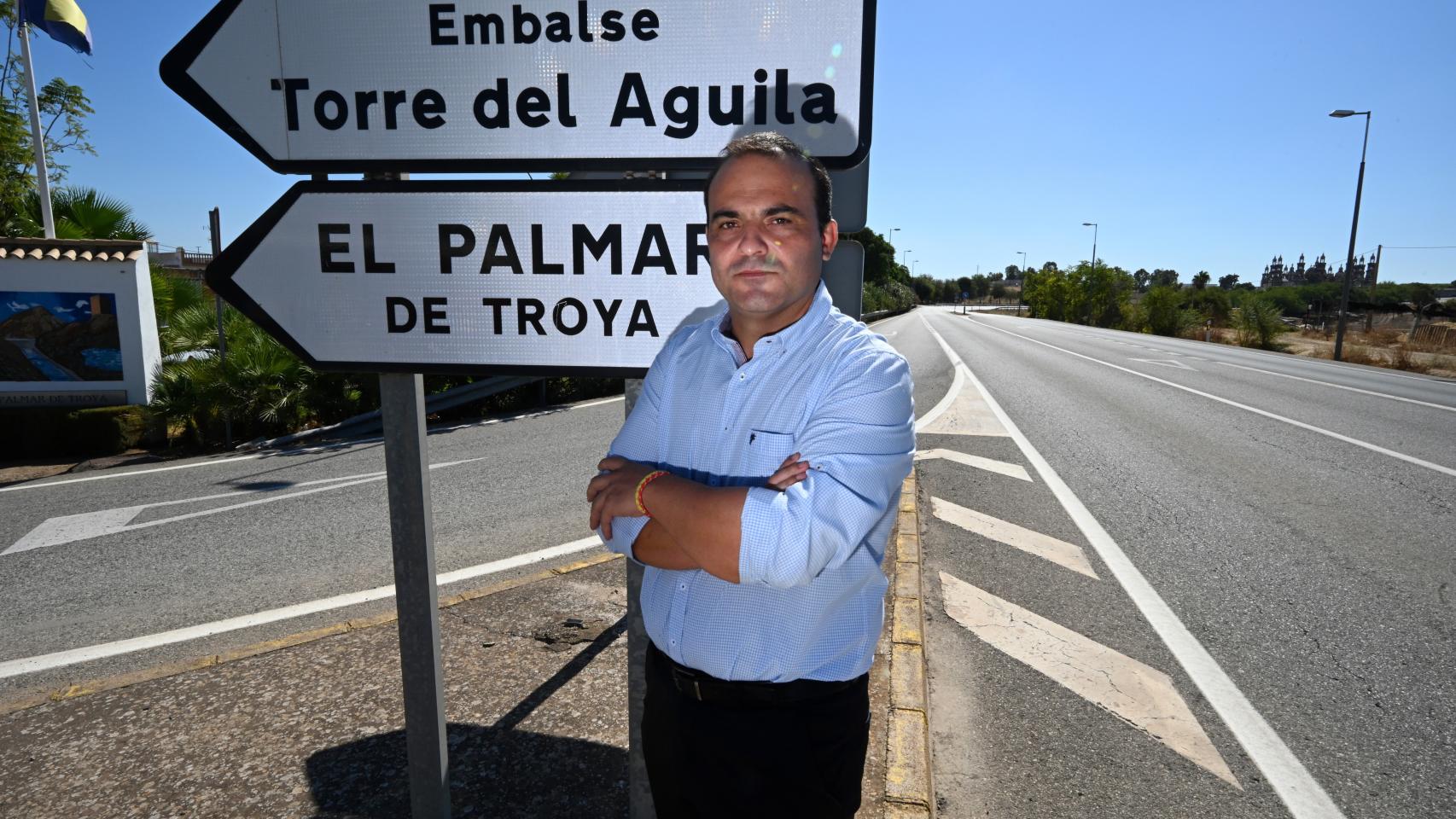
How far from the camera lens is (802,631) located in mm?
1466

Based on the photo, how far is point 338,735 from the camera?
9.57 ft

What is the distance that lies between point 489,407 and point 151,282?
5.75 m

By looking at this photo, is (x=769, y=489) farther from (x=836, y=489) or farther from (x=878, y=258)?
(x=878, y=258)

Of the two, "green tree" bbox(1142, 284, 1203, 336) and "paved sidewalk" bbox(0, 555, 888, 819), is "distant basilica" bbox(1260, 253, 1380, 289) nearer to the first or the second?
"green tree" bbox(1142, 284, 1203, 336)

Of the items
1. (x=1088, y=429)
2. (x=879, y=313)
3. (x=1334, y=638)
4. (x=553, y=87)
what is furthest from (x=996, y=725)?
(x=879, y=313)

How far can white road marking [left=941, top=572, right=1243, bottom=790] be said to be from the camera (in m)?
3.05

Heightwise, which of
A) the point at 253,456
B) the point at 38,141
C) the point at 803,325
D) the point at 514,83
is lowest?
the point at 253,456

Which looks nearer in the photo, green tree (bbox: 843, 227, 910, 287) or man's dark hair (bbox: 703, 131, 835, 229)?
man's dark hair (bbox: 703, 131, 835, 229)

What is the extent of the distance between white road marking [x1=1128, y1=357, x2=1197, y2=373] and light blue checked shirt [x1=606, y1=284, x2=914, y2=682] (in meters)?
19.0

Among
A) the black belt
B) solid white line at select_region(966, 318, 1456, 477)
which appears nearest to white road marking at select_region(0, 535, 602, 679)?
the black belt

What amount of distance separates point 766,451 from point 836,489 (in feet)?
0.65

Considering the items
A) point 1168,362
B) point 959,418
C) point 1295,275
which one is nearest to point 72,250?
point 959,418

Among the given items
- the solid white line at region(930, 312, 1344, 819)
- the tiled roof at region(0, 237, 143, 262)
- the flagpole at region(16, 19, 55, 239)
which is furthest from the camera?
the flagpole at region(16, 19, 55, 239)

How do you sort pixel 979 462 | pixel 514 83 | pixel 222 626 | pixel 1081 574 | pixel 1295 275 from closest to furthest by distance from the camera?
pixel 514 83, pixel 222 626, pixel 1081 574, pixel 979 462, pixel 1295 275
